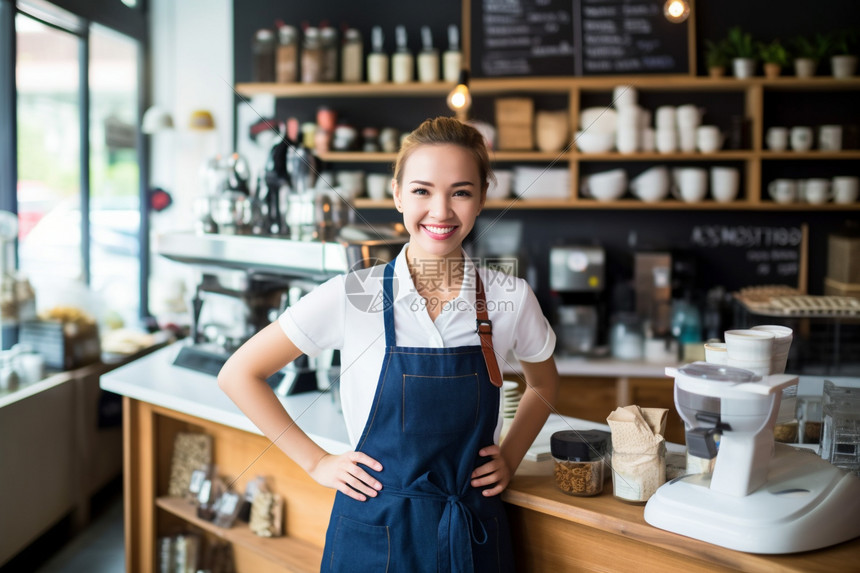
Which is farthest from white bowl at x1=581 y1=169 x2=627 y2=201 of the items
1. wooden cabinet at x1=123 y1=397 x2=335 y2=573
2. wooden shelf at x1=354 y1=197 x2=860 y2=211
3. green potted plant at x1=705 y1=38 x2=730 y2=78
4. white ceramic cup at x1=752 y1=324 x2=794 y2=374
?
white ceramic cup at x1=752 y1=324 x2=794 y2=374

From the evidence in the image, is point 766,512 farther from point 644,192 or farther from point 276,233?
point 644,192

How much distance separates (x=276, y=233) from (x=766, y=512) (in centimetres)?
165

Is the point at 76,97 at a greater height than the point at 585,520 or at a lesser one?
greater

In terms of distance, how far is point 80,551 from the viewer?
3111mm

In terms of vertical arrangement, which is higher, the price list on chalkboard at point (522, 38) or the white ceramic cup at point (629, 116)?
the price list on chalkboard at point (522, 38)

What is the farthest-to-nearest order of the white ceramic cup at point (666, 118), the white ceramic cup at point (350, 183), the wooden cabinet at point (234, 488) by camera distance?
the white ceramic cup at point (350, 183) → the white ceramic cup at point (666, 118) → the wooden cabinet at point (234, 488)

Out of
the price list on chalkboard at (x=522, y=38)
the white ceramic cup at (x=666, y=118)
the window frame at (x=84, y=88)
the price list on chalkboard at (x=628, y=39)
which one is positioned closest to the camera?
the window frame at (x=84, y=88)

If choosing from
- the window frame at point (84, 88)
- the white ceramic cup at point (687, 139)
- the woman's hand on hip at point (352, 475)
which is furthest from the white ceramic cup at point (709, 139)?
the window frame at point (84, 88)

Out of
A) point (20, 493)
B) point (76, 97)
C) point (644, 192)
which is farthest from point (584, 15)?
point (20, 493)

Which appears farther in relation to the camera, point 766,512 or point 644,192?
point 644,192

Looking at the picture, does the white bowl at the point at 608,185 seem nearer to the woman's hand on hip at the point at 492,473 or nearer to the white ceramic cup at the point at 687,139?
the white ceramic cup at the point at 687,139

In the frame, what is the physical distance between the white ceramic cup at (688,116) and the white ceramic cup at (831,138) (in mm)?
538

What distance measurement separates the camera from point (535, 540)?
1.48 m

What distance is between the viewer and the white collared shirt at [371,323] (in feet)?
4.46
